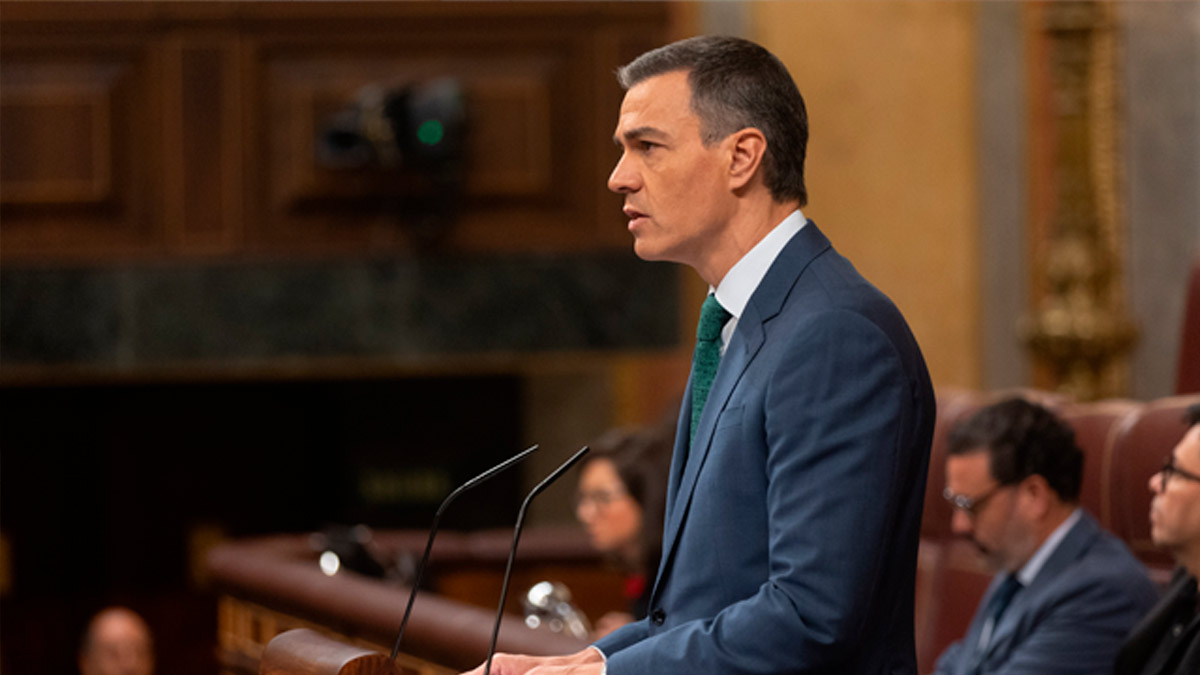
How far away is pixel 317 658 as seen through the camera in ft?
4.99

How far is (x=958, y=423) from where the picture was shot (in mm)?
3051

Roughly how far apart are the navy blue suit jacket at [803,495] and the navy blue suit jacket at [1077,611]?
4.52 ft

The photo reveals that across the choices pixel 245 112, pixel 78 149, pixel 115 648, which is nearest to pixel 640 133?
pixel 115 648

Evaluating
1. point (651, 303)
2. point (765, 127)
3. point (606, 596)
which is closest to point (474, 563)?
point (606, 596)

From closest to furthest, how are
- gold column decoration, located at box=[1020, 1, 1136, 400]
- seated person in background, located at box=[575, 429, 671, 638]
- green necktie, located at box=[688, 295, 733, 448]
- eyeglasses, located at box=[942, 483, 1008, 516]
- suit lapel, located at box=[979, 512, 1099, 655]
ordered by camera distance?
green necktie, located at box=[688, 295, 733, 448], suit lapel, located at box=[979, 512, 1099, 655], eyeglasses, located at box=[942, 483, 1008, 516], seated person in background, located at box=[575, 429, 671, 638], gold column decoration, located at box=[1020, 1, 1136, 400]

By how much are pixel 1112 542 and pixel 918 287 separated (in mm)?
3225

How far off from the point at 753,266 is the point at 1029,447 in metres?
1.58

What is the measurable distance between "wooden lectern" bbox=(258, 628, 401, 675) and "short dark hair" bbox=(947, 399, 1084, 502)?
1657 mm

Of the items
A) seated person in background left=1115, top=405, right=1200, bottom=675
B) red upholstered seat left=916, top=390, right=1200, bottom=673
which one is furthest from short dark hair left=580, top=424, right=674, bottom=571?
seated person in background left=1115, top=405, right=1200, bottom=675

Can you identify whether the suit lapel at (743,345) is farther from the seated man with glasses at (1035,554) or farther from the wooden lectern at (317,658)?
the seated man with glasses at (1035,554)

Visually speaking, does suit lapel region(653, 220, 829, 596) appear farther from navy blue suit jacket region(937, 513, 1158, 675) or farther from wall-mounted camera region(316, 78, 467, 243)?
wall-mounted camera region(316, 78, 467, 243)

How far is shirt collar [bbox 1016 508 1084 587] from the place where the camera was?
9.37 feet

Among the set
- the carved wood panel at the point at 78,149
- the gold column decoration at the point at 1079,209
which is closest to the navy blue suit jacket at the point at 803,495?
the gold column decoration at the point at 1079,209

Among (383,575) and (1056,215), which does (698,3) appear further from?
(383,575)
